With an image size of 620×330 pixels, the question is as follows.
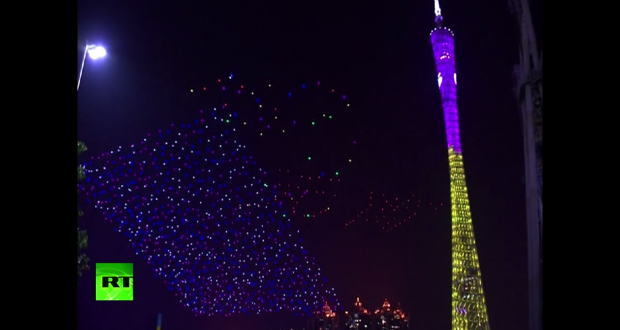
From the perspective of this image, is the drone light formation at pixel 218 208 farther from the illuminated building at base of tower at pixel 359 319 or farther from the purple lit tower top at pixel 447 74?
the purple lit tower top at pixel 447 74

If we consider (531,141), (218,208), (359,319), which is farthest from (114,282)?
(531,141)

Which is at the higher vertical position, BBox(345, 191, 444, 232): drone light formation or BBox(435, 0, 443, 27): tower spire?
BBox(435, 0, 443, 27): tower spire

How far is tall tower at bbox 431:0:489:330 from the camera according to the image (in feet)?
22.5

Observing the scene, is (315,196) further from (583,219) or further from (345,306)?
(583,219)

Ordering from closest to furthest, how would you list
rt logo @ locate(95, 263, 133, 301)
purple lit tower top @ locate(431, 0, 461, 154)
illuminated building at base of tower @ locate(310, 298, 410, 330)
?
purple lit tower top @ locate(431, 0, 461, 154), illuminated building at base of tower @ locate(310, 298, 410, 330), rt logo @ locate(95, 263, 133, 301)

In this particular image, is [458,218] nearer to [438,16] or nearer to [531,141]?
[531,141]

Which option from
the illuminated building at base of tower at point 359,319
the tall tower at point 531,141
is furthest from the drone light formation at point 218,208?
the tall tower at point 531,141

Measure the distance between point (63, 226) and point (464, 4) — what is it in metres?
6.33

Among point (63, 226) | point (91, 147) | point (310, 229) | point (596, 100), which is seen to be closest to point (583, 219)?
point (596, 100)

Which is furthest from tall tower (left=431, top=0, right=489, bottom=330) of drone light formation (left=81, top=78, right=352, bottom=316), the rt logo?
the rt logo

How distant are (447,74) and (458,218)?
6.07ft

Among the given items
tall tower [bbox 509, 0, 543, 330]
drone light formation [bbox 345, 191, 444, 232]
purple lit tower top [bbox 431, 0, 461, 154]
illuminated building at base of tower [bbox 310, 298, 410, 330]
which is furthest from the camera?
illuminated building at base of tower [bbox 310, 298, 410, 330]

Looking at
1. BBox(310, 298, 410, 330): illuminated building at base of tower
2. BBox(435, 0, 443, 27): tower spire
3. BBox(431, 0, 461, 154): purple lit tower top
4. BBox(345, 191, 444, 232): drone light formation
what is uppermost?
BBox(435, 0, 443, 27): tower spire

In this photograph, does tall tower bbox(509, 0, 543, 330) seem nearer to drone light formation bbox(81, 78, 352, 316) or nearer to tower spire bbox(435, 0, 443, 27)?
tower spire bbox(435, 0, 443, 27)
